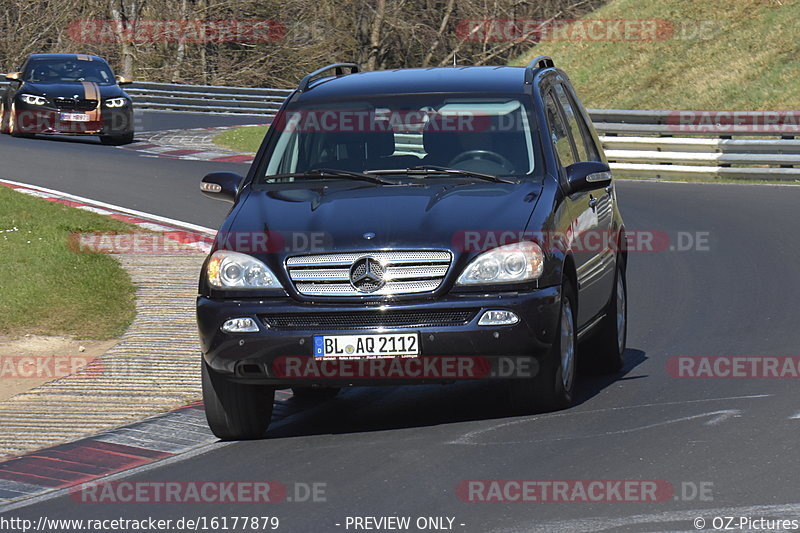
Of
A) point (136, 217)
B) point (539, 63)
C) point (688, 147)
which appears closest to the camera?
point (539, 63)

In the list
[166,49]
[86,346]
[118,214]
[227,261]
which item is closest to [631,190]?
[118,214]

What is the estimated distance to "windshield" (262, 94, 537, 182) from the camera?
8.62 meters

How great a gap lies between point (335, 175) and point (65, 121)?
19.6m

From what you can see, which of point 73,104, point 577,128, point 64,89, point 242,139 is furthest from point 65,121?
point 577,128

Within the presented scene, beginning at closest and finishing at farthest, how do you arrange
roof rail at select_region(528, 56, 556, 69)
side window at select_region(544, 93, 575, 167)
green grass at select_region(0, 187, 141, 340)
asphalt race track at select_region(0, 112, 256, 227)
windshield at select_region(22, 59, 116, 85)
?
side window at select_region(544, 93, 575, 167), roof rail at select_region(528, 56, 556, 69), green grass at select_region(0, 187, 141, 340), asphalt race track at select_region(0, 112, 256, 227), windshield at select_region(22, 59, 116, 85)

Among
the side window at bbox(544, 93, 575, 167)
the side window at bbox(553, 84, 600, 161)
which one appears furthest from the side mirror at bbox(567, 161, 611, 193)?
the side window at bbox(553, 84, 600, 161)

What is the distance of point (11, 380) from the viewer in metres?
10.2

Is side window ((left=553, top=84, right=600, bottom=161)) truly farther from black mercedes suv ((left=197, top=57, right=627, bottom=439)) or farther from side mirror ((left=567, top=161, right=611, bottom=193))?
side mirror ((left=567, top=161, right=611, bottom=193))

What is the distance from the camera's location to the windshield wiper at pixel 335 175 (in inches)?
332

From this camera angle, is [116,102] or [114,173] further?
[116,102]

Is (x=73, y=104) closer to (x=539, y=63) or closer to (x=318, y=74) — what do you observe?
(x=318, y=74)

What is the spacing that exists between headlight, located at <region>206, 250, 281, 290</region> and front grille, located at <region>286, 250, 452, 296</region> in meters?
0.28

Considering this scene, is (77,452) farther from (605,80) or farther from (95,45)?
(95,45)

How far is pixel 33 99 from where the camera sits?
90.0 ft
